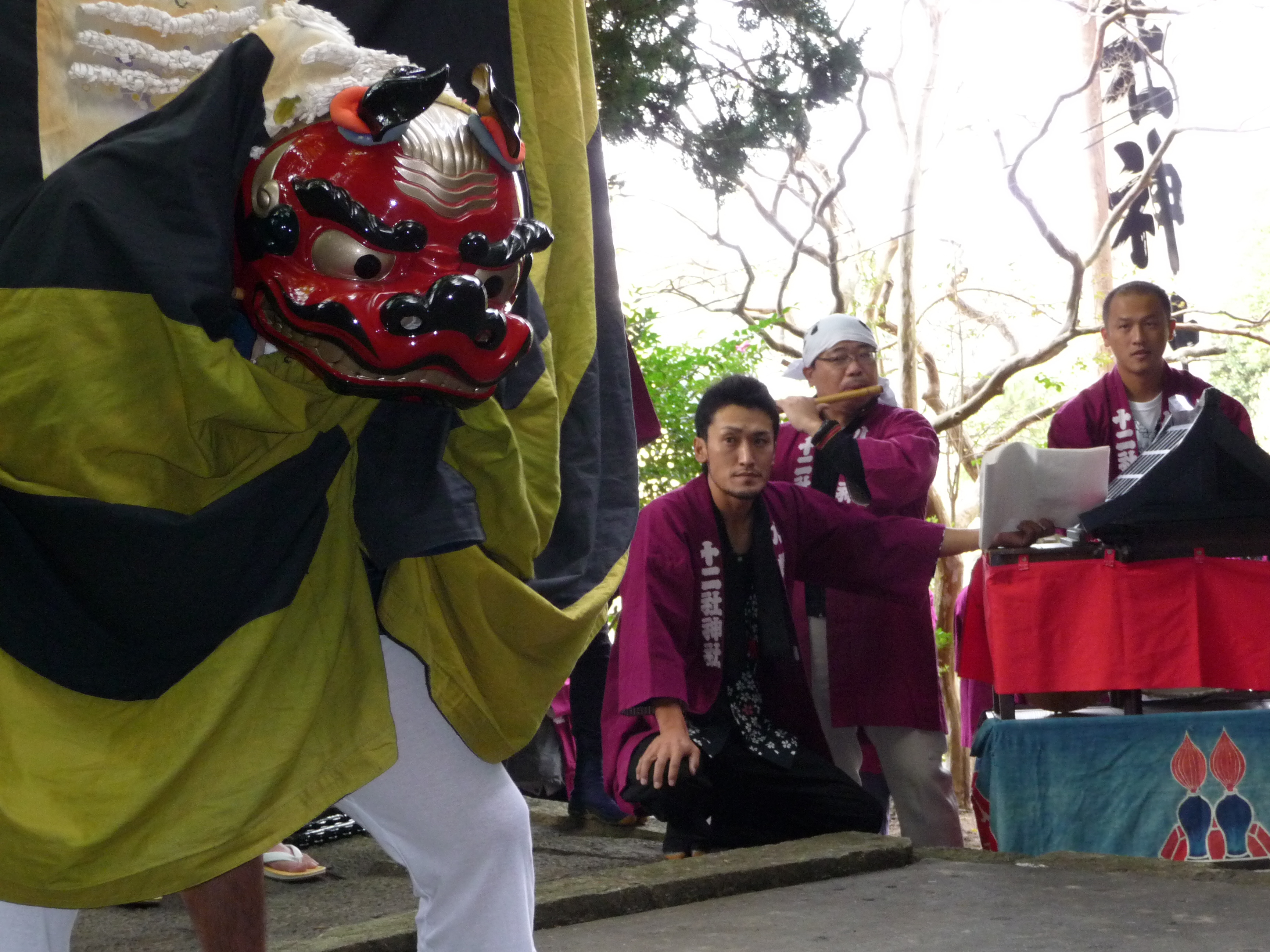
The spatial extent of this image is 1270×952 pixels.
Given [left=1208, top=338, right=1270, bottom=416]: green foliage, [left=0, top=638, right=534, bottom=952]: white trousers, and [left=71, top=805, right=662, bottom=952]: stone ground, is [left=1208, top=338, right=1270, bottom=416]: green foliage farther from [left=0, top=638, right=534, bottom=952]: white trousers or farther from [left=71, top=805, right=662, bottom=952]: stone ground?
[left=0, top=638, right=534, bottom=952]: white trousers

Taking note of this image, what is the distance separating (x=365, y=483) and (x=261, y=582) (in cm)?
14

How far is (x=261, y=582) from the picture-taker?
116 cm

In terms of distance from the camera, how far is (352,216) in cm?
110

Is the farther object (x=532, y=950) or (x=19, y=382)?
(x=532, y=950)

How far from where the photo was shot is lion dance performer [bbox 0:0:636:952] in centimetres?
106

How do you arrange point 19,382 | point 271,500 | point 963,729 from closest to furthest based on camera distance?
1. point 19,382
2. point 271,500
3. point 963,729

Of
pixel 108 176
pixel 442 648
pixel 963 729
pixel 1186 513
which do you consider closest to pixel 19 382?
pixel 108 176

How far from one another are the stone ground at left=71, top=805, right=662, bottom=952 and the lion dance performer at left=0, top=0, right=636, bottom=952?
4.45 ft

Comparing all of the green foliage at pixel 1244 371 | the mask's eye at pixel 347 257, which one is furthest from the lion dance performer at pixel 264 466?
the green foliage at pixel 1244 371

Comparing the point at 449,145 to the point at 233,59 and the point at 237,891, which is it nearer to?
the point at 233,59

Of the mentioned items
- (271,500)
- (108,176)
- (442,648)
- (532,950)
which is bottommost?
(532,950)

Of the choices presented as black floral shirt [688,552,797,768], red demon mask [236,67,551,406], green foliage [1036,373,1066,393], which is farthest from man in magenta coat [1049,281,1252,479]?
green foliage [1036,373,1066,393]

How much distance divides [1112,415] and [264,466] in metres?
3.27

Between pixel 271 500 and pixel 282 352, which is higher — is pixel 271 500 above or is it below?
below
